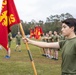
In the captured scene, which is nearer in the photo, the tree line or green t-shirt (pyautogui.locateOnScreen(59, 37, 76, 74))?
green t-shirt (pyautogui.locateOnScreen(59, 37, 76, 74))

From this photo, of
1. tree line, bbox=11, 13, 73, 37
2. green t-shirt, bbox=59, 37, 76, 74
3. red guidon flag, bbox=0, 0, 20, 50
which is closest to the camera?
green t-shirt, bbox=59, 37, 76, 74

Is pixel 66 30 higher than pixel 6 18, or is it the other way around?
pixel 66 30

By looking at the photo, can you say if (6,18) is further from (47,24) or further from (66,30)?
(47,24)

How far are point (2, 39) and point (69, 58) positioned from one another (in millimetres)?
2806

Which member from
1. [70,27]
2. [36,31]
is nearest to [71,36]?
[70,27]

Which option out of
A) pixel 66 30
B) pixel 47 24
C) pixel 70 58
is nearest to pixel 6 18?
pixel 66 30

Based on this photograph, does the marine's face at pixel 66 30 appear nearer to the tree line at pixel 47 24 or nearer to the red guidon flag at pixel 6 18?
the red guidon flag at pixel 6 18

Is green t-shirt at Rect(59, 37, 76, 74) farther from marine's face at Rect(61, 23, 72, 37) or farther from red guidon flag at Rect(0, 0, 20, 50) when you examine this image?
red guidon flag at Rect(0, 0, 20, 50)

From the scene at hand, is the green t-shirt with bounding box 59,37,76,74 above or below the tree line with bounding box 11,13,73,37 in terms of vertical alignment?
above

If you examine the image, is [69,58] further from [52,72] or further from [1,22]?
[52,72]

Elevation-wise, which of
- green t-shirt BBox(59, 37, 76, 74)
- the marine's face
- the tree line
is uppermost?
the marine's face

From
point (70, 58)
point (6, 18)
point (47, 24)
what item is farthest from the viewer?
point (47, 24)

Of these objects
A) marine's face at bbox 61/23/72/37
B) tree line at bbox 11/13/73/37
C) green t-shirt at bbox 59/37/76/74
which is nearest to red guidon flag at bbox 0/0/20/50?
marine's face at bbox 61/23/72/37

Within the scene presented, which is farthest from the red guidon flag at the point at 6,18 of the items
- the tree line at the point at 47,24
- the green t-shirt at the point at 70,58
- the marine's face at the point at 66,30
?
the tree line at the point at 47,24
